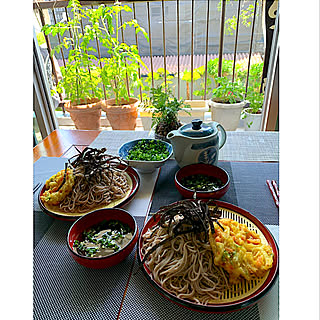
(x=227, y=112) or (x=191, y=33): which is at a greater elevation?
(x=191, y=33)

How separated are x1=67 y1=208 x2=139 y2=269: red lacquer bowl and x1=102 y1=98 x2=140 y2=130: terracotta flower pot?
84.2 inches

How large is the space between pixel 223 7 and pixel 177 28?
1.89 feet

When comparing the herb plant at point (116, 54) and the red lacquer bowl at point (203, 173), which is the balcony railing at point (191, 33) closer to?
the herb plant at point (116, 54)

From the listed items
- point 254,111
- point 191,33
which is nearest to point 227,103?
point 254,111

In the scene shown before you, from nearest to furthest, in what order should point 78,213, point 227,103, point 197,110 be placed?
1. point 78,213
2. point 227,103
3. point 197,110

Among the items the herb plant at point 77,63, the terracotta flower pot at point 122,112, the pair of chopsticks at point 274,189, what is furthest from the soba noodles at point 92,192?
the herb plant at point 77,63

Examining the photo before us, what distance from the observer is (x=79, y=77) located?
2.85 metres

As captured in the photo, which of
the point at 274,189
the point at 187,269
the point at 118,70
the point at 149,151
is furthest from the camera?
the point at 118,70

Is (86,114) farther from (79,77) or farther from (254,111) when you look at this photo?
(254,111)

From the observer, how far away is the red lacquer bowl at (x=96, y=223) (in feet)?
2.42

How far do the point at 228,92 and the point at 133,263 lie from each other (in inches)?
107

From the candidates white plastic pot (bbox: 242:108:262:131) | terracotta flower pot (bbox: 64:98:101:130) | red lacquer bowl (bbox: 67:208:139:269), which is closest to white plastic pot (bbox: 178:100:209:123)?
white plastic pot (bbox: 242:108:262:131)

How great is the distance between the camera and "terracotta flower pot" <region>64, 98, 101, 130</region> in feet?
9.48

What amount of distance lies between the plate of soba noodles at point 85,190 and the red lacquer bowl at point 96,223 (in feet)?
0.28
